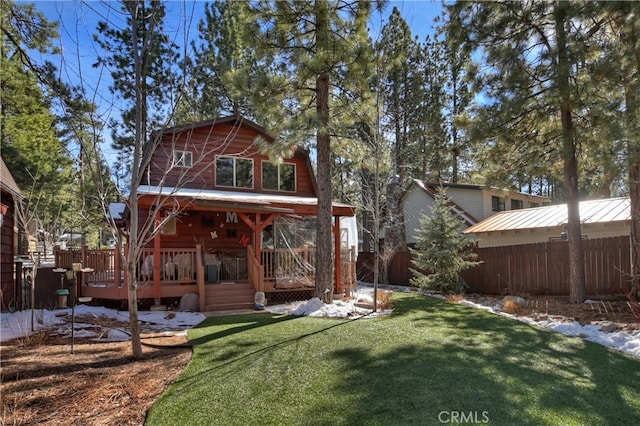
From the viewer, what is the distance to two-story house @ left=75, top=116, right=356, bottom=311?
9359 millimetres

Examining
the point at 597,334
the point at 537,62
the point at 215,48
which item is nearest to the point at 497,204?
the point at 537,62

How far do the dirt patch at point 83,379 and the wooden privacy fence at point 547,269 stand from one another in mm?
8313

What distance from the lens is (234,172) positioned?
44.7ft

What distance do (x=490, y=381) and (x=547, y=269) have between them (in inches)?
331

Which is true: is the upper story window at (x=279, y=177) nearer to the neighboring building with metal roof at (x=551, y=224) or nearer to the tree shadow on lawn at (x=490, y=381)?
the neighboring building with metal roof at (x=551, y=224)

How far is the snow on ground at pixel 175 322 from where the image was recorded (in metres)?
5.54

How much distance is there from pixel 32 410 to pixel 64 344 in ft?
9.43

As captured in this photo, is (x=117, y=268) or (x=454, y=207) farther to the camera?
(x=454, y=207)

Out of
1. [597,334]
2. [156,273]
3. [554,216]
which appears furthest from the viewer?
A: [554,216]

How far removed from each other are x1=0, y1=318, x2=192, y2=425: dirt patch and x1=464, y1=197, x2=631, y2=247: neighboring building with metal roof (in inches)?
441

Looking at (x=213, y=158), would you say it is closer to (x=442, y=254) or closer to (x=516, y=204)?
(x=442, y=254)

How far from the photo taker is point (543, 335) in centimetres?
551

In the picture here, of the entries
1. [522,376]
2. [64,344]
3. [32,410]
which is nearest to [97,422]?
[32,410]

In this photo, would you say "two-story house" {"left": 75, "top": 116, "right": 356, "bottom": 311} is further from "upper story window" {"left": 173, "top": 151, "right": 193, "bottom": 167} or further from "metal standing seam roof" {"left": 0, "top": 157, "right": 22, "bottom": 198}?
"metal standing seam roof" {"left": 0, "top": 157, "right": 22, "bottom": 198}
